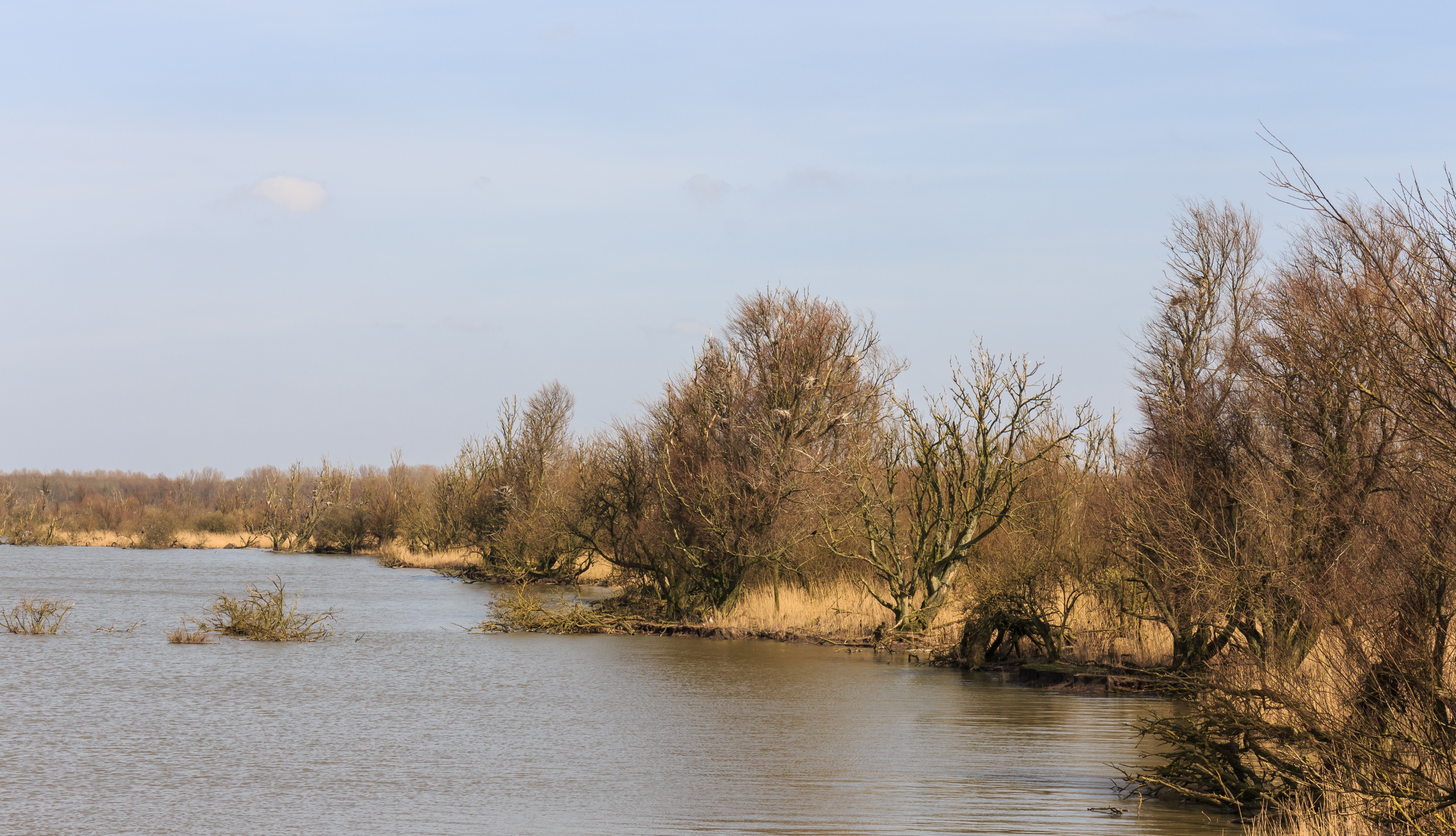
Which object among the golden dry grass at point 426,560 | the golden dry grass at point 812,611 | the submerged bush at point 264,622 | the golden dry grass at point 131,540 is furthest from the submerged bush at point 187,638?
the golden dry grass at point 131,540

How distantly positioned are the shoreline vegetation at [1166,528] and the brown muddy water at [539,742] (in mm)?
1494

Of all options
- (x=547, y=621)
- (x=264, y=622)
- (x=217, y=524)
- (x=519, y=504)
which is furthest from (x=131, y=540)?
(x=547, y=621)

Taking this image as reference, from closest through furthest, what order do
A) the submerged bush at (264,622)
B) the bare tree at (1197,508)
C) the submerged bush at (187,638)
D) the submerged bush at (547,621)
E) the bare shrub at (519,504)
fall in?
the bare tree at (1197,508) < the submerged bush at (187,638) < the submerged bush at (264,622) < the submerged bush at (547,621) < the bare shrub at (519,504)

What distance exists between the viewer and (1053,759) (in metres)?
14.1

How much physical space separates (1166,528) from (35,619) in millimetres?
25656

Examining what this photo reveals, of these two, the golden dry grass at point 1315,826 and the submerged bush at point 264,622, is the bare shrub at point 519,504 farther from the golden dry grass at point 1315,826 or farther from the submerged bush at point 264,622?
the golden dry grass at point 1315,826

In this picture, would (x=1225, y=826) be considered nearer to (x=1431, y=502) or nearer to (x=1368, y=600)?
(x=1368, y=600)

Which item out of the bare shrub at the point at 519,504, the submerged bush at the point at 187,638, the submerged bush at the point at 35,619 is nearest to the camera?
the submerged bush at the point at 187,638

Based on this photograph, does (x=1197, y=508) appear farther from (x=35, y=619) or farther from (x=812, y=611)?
(x=35, y=619)

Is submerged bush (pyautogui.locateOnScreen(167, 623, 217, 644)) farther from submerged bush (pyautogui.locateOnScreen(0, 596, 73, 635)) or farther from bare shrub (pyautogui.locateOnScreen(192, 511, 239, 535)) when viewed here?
bare shrub (pyautogui.locateOnScreen(192, 511, 239, 535))

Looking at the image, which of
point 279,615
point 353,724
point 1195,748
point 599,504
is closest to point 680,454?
point 599,504

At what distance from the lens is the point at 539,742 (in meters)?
15.9

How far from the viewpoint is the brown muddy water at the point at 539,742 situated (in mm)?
11453

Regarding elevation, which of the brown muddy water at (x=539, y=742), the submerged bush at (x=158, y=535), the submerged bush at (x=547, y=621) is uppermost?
the submerged bush at (x=158, y=535)
